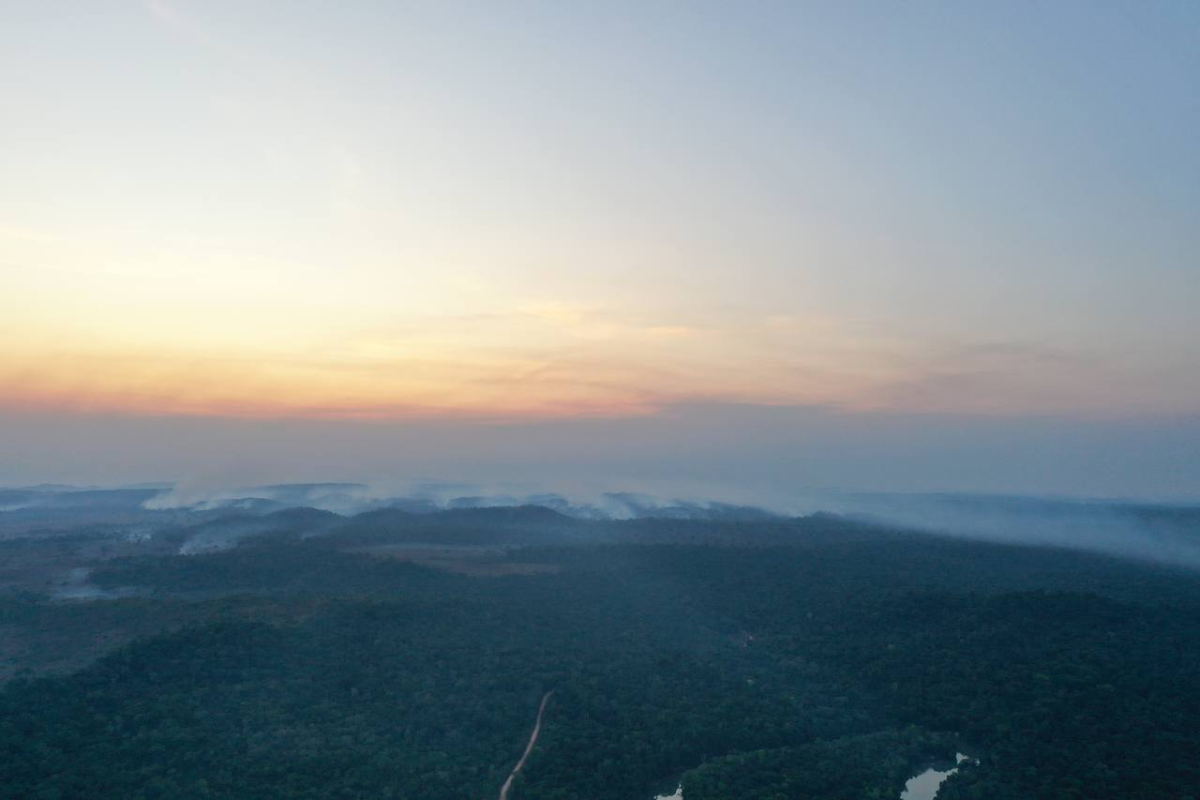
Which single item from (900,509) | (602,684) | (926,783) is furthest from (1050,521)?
(602,684)

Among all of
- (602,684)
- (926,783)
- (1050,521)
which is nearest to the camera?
(926,783)

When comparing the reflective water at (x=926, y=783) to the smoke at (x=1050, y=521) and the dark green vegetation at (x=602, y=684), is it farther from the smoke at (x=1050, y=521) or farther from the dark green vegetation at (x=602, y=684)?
the smoke at (x=1050, y=521)

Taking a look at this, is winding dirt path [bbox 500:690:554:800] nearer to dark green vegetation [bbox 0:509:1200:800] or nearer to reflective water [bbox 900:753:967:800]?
dark green vegetation [bbox 0:509:1200:800]

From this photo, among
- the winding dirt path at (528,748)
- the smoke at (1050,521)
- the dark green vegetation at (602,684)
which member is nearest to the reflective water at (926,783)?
the dark green vegetation at (602,684)

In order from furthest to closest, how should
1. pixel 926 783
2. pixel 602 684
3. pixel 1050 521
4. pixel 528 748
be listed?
pixel 1050 521 → pixel 602 684 → pixel 528 748 → pixel 926 783

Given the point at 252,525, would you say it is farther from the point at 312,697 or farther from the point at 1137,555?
the point at 1137,555

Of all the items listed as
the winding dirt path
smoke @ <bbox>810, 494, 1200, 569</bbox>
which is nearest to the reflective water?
the winding dirt path

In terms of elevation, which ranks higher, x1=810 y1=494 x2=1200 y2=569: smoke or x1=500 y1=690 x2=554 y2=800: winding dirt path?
x1=500 y1=690 x2=554 y2=800: winding dirt path

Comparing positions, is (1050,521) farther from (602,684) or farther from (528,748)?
(528,748)

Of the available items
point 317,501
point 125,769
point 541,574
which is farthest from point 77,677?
point 317,501
